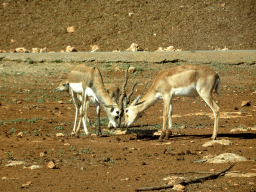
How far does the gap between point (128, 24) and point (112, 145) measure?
21235mm

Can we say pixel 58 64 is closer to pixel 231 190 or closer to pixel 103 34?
pixel 103 34

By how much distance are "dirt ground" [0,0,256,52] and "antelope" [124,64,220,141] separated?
55.4 ft

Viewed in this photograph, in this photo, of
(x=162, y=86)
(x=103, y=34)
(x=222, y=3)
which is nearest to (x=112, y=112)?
(x=162, y=86)

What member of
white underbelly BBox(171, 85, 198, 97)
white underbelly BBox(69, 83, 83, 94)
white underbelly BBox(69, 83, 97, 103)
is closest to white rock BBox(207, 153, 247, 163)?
white underbelly BBox(171, 85, 198, 97)

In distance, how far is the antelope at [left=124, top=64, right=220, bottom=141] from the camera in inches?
383

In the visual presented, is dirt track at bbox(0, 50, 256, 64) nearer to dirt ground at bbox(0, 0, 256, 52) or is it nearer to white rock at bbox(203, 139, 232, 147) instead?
dirt ground at bbox(0, 0, 256, 52)

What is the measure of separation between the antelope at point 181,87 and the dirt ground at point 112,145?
1.89ft

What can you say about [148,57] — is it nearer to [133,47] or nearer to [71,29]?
[133,47]

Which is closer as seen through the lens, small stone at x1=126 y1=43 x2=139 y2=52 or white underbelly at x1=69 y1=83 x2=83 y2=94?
white underbelly at x1=69 y1=83 x2=83 y2=94

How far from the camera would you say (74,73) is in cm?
1122

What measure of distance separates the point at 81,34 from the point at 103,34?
1.44 m

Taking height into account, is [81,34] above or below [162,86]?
above

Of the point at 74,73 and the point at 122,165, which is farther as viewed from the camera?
the point at 74,73

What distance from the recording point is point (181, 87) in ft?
32.4
